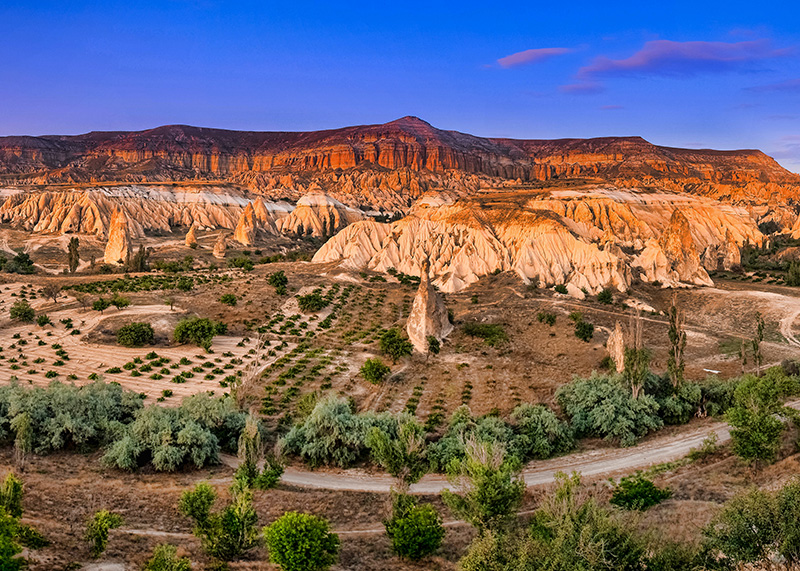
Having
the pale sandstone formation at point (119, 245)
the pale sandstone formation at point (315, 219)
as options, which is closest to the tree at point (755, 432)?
the pale sandstone formation at point (119, 245)

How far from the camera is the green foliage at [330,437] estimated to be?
23734 mm

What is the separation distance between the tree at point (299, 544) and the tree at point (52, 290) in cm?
4065

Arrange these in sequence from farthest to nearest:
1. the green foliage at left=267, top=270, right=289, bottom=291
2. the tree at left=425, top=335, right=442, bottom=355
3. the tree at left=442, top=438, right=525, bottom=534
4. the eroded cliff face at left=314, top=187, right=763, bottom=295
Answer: the eroded cliff face at left=314, top=187, right=763, bottom=295 < the green foliage at left=267, top=270, right=289, bottom=291 < the tree at left=425, top=335, right=442, bottom=355 < the tree at left=442, top=438, right=525, bottom=534

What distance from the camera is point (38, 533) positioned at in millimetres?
15586

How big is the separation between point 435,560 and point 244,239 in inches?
3387

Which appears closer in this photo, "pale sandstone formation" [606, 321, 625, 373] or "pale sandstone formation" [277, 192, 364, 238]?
"pale sandstone formation" [606, 321, 625, 373]

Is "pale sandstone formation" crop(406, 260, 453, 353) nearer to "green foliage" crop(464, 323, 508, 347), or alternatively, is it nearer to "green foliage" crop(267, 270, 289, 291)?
"green foliage" crop(464, 323, 508, 347)

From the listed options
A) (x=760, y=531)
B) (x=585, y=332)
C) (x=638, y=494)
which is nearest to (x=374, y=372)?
(x=585, y=332)

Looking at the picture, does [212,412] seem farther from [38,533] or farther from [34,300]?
[34,300]

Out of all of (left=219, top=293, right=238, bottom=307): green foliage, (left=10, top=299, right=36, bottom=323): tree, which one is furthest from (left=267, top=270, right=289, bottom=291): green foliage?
(left=10, top=299, right=36, bottom=323): tree

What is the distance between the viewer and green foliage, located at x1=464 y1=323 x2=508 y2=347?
40781 millimetres

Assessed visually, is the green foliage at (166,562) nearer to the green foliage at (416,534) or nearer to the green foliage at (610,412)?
the green foliage at (416,534)

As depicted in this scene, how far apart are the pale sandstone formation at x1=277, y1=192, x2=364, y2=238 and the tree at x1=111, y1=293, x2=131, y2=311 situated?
72.7m

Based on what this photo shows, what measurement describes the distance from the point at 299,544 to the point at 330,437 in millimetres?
8950
